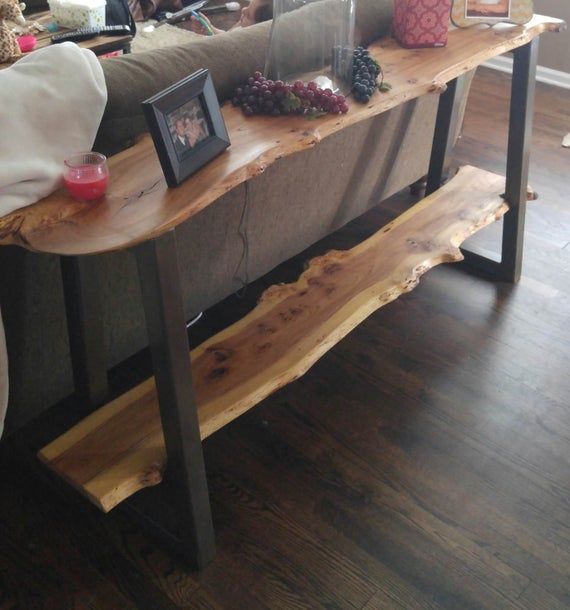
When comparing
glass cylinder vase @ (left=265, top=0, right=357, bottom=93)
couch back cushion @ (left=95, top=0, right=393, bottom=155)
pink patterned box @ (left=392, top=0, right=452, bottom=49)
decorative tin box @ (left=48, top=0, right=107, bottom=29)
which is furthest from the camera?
decorative tin box @ (left=48, top=0, right=107, bottom=29)

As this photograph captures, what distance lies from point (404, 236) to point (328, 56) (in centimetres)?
57

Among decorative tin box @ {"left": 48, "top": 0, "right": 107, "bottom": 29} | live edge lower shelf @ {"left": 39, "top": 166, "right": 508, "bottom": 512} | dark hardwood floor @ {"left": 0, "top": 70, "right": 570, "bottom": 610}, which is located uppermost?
decorative tin box @ {"left": 48, "top": 0, "right": 107, "bottom": 29}

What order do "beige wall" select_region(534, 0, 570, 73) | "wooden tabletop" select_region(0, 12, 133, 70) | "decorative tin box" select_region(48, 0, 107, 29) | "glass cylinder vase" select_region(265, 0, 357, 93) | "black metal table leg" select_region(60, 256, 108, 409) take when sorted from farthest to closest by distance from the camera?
"beige wall" select_region(534, 0, 570, 73), "decorative tin box" select_region(48, 0, 107, 29), "wooden tabletop" select_region(0, 12, 133, 70), "glass cylinder vase" select_region(265, 0, 357, 93), "black metal table leg" select_region(60, 256, 108, 409)

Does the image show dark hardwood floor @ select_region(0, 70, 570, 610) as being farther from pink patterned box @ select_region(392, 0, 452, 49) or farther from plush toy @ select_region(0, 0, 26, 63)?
plush toy @ select_region(0, 0, 26, 63)

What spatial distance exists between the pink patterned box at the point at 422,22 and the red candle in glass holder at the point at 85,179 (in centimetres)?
98

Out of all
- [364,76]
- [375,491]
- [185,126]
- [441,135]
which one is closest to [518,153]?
[441,135]

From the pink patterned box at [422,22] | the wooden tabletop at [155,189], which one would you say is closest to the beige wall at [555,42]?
the pink patterned box at [422,22]

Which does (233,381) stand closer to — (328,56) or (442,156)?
(328,56)

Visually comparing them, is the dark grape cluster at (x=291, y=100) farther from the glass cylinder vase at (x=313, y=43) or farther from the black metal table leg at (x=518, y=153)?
the black metal table leg at (x=518, y=153)

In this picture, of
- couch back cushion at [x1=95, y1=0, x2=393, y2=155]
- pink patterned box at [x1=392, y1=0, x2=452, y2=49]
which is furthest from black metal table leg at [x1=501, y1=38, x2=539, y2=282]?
couch back cushion at [x1=95, y1=0, x2=393, y2=155]

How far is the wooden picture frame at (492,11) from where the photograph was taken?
1876 millimetres

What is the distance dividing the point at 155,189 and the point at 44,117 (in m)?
0.22

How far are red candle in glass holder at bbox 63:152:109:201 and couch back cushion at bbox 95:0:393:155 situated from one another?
0.61ft

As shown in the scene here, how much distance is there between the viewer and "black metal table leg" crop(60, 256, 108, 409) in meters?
1.40
